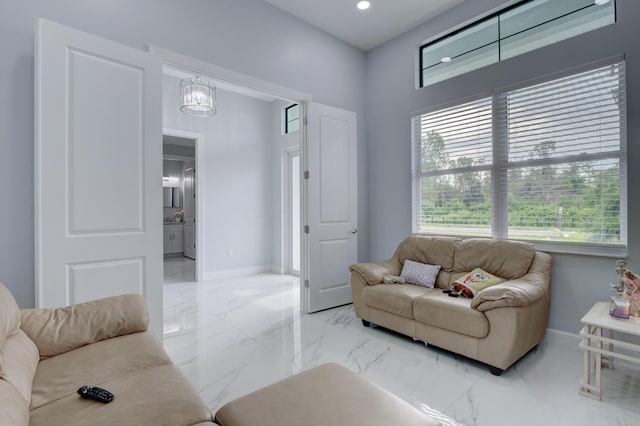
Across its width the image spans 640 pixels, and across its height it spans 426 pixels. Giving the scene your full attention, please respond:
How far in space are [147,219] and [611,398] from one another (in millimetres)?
3242

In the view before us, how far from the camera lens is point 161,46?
263 centimetres

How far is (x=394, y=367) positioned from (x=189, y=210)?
704 centimetres

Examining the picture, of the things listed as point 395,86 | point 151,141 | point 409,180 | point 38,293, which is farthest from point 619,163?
point 38,293

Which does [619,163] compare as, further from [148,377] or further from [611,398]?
[148,377]

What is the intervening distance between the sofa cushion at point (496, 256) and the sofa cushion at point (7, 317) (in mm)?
3115

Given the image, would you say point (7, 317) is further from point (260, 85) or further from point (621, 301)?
point (621, 301)

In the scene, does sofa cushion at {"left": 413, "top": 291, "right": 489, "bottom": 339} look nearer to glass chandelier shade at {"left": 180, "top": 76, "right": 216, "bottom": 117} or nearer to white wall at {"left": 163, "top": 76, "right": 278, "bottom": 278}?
glass chandelier shade at {"left": 180, "top": 76, "right": 216, "bottom": 117}

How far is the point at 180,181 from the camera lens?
332 inches

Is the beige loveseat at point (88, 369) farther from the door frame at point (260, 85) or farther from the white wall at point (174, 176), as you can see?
the white wall at point (174, 176)

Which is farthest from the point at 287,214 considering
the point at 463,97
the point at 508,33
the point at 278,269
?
the point at 508,33

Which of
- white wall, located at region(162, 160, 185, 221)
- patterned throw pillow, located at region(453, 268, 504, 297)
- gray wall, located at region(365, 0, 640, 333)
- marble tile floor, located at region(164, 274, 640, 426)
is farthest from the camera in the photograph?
white wall, located at region(162, 160, 185, 221)

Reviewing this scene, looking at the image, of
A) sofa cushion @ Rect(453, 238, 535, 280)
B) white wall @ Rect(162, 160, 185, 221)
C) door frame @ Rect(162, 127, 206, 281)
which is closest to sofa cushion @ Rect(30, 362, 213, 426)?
sofa cushion @ Rect(453, 238, 535, 280)

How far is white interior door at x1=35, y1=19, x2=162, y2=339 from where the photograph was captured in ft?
6.51

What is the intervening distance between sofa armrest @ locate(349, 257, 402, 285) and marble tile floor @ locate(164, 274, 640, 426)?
0.48m
